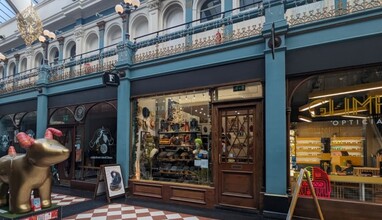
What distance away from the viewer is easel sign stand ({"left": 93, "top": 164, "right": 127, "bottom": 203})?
6918 mm

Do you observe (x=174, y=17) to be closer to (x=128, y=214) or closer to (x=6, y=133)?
(x=128, y=214)

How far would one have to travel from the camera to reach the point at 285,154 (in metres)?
5.29

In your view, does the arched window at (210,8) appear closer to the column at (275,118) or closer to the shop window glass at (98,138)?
the column at (275,118)

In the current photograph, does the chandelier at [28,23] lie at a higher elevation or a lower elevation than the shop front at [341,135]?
higher

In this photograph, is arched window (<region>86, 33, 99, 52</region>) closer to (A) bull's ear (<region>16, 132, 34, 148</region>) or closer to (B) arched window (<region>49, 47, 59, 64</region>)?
(B) arched window (<region>49, 47, 59, 64</region>)

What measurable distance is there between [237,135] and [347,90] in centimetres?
223

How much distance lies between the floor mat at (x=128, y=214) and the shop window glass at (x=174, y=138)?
1.00 metres

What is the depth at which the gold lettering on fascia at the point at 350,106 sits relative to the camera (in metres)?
4.96

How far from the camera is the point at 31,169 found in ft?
12.7

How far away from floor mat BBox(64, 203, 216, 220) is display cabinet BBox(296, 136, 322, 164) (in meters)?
2.27

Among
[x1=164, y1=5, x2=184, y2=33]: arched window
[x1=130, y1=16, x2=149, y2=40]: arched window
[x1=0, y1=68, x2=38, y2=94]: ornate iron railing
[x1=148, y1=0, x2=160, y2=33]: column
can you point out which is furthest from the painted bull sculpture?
[x1=0, y1=68, x2=38, y2=94]: ornate iron railing

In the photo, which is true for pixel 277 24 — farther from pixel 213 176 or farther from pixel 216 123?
pixel 213 176

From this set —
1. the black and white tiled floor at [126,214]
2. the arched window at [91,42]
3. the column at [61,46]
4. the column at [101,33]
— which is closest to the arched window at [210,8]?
the column at [101,33]

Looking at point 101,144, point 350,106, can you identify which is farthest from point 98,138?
point 350,106
